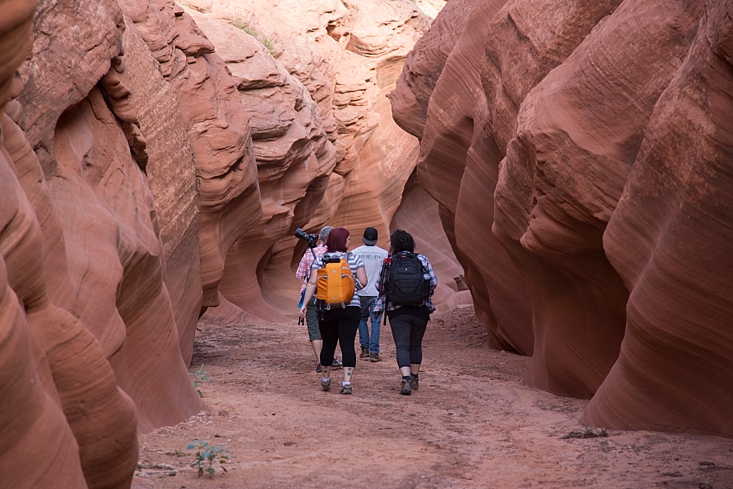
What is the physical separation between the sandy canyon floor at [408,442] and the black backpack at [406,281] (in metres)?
0.94

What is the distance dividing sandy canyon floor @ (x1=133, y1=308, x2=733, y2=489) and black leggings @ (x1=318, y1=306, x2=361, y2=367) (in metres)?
0.43

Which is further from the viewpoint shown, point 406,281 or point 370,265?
point 370,265

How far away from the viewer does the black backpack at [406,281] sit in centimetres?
712

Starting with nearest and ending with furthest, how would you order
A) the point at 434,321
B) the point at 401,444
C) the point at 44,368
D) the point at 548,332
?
the point at 44,368
the point at 401,444
the point at 548,332
the point at 434,321

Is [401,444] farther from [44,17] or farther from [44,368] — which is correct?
[44,17]

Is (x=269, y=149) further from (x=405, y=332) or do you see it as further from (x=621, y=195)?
(x=621, y=195)

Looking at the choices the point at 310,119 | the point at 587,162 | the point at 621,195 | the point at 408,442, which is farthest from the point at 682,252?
the point at 310,119

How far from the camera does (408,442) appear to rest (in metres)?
5.40

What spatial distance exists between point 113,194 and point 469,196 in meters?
6.02

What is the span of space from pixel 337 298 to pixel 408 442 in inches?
72.9

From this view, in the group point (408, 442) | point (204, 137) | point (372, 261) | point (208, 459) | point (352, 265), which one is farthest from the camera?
point (204, 137)

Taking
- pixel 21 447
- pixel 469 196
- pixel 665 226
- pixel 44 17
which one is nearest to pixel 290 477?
pixel 21 447

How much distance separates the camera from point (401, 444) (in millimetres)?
5305

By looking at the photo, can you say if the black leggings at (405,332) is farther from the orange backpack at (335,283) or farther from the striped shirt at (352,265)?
the orange backpack at (335,283)
